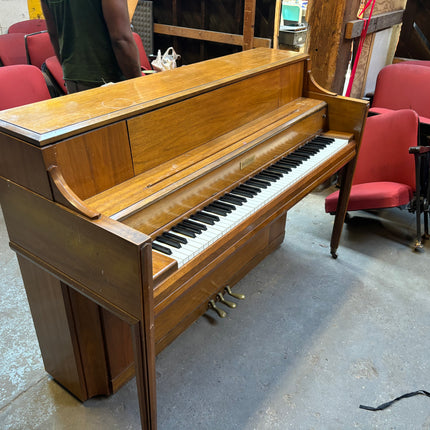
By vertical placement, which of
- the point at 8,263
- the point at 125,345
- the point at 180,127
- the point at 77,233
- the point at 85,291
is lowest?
the point at 8,263

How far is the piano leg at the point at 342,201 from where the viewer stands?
8.18 ft

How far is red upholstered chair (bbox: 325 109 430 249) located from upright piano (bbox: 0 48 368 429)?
22.0 inches

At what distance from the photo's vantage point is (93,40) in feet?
7.31

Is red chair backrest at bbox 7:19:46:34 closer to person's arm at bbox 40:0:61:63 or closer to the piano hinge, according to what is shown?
person's arm at bbox 40:0:61:63

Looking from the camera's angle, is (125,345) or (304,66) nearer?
(125,345)

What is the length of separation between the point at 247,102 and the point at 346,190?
959mm

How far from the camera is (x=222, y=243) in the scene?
1.46m

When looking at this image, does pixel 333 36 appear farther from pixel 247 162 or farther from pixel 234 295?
pixel 234 295

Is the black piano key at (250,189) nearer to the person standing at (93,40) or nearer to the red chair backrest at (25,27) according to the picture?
the person standing at (93,40)

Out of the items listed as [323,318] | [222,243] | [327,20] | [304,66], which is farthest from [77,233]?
[327,20]

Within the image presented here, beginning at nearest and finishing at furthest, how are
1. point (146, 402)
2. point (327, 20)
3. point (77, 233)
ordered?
point (77, 233), point (146, 402), point (327, 20)

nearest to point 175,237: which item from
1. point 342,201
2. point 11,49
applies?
point 342,201

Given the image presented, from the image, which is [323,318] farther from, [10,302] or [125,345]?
[10,302]

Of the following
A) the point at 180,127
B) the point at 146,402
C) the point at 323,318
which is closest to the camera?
the point at 146,402
